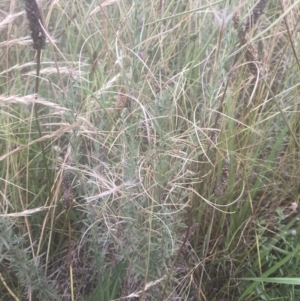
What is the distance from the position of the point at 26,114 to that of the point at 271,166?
0.57m

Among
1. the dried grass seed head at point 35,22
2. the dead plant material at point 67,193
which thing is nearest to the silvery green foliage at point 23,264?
the dead plant material at point 67,193

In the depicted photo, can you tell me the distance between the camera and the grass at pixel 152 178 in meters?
0.88

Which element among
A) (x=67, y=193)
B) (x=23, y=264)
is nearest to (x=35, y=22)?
(x=67, y=193)

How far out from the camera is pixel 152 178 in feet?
2.94

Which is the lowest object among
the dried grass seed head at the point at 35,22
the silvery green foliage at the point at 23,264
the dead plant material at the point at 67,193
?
the silvery green foliage at the point at 23,264

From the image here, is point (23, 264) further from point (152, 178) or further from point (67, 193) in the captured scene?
point (152, 178)

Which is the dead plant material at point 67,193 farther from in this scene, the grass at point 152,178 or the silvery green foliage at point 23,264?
the silvery green foliage at point 23,264

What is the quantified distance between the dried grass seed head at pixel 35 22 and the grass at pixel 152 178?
0.03 meters

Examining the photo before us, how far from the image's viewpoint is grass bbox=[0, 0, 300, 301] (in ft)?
2.88

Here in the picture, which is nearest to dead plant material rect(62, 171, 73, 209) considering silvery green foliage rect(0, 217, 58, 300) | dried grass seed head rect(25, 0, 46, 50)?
silvery green foliage rect(0, 217, 58, 300)

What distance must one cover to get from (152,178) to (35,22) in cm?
33

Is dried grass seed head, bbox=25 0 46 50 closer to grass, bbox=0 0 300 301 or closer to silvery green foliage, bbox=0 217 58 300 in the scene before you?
grass, bbox=0 0 300 301

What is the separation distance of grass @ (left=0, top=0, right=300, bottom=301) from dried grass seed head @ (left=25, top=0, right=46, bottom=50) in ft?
0.10

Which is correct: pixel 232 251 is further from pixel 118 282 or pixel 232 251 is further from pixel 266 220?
pixel 118 282
